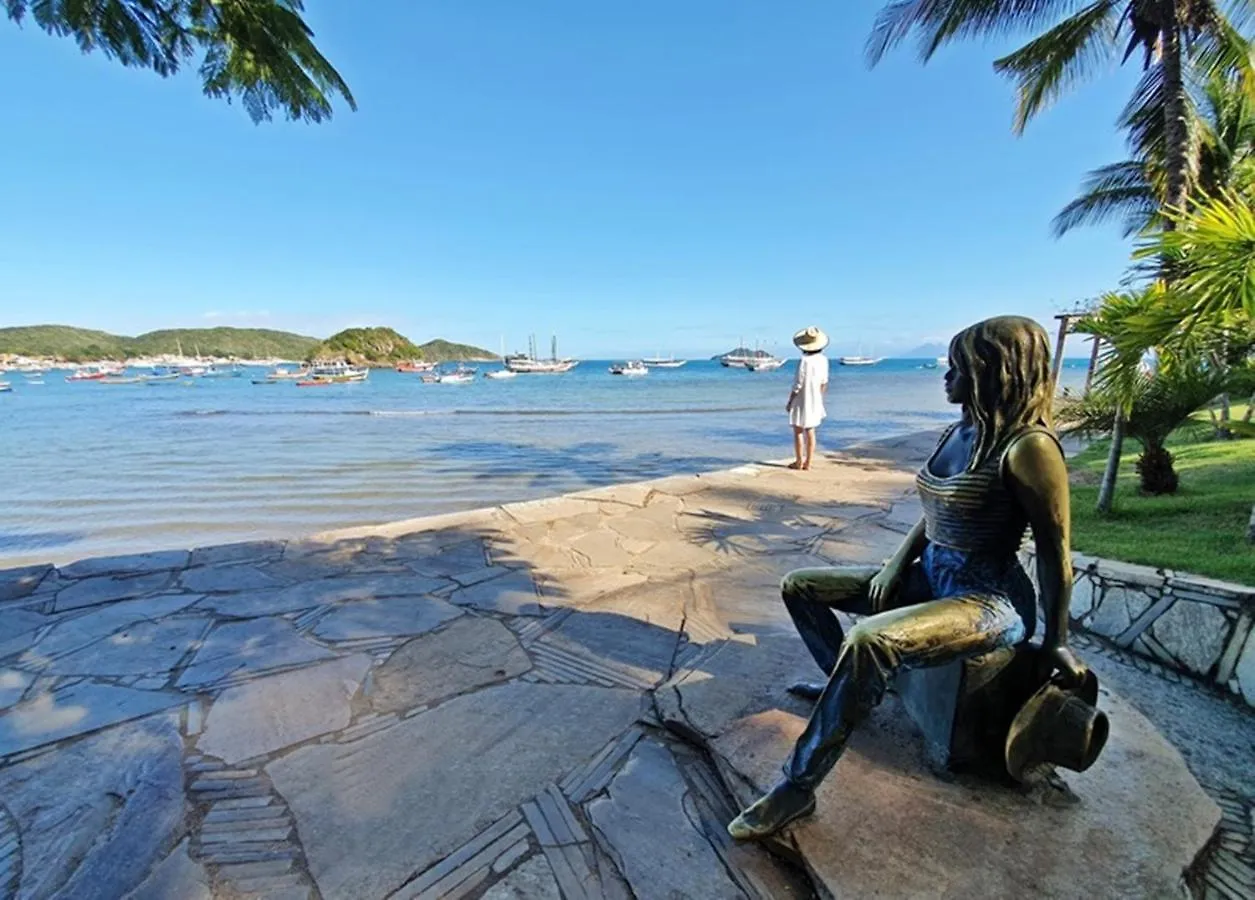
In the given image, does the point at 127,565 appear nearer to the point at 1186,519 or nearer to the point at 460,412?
the point at 1186,519

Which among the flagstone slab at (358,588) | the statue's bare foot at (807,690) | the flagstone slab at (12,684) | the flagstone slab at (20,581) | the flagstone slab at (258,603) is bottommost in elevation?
the flagstone slab at (20,581)

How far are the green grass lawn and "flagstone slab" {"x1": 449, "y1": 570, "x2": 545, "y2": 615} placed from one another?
11.1ft

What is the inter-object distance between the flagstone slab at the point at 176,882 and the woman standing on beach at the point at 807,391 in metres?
6.60

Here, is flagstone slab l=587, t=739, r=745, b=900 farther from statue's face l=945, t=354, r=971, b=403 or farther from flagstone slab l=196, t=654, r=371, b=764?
statue's face l=945, t=354, r=971, b=403

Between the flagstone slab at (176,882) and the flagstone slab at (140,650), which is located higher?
the flagstone slab at (176,882)

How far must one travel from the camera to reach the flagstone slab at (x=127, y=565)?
358cm

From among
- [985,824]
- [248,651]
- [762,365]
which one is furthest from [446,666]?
[762,365]

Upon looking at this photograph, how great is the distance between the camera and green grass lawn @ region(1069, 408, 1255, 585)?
2996mm

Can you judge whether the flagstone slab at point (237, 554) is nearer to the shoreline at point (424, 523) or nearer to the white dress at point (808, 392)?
the shoreline at point (424, 523)

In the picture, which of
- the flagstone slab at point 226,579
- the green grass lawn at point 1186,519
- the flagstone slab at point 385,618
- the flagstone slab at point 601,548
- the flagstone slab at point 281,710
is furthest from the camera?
the flagstone slab at point 601,548

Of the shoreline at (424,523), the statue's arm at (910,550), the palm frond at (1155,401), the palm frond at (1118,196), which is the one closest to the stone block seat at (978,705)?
the statue's arm at (910,550)

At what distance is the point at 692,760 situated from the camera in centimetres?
189

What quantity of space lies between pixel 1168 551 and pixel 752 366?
7340 cm

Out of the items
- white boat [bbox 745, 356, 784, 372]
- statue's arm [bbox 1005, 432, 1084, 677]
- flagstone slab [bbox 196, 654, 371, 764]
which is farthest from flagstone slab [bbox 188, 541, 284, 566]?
white boat [bbox 745, 356, 784, 372]
